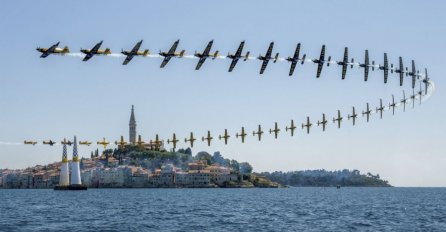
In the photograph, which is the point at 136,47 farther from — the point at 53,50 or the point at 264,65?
the point at 264,65

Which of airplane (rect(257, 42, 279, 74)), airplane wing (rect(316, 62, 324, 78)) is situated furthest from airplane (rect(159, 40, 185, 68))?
airplane wing (rect(316, 62, 324, 78))

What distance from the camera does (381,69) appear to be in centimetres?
3052

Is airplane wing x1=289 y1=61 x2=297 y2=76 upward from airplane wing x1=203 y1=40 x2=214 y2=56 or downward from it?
downward

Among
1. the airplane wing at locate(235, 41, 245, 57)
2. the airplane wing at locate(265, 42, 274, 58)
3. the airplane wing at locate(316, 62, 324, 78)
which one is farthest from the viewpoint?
the airplane wing at locate(316, 62, 324, 78)

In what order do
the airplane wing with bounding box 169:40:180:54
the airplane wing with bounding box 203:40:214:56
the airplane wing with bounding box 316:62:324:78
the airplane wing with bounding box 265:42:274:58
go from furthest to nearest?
1. the airplane wing with bounding box 316:62:324:78
2. the airplane wing with bounding box 265:42:274:58
3. the airplane wing with bounding box 203:40:214:56
4. the airplane wing with bounding box 169:40:180:54

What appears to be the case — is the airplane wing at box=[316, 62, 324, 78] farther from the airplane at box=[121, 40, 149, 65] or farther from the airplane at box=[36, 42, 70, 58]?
the airplane at box=[36, 42, 70, 58]

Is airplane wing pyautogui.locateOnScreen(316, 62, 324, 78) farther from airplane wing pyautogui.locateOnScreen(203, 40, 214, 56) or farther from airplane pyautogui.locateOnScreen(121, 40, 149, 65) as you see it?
airplane pyautogui.locateOnScreen(121, 40, 149, 65)

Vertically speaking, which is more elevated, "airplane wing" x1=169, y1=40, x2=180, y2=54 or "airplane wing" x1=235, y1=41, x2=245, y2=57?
"airplane wing" x1=235, y1=41, x2=245, y2=57

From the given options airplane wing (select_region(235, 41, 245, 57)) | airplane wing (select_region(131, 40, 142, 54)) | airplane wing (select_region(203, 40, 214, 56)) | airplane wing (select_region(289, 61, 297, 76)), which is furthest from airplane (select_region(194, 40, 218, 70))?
airplane wing (select_region(289, 61, 297, 76))

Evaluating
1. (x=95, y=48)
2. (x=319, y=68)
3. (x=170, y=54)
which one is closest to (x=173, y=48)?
(x=170, y=54)

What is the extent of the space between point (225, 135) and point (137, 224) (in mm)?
50875

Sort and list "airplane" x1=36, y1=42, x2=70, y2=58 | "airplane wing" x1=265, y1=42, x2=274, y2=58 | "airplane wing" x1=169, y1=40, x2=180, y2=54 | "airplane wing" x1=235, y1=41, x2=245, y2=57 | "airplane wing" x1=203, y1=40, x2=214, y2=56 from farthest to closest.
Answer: "airplane wing" x1=265, y1=42, x2=274, y2=58 → "airplane wing" x1=235, y1=41, x2=245, y2=57 → "airplane wing" x1=203, y1=40, x2=214, y2=56 → "airplane wing" x1=169, y1=40, x2=180, y2=54 → "airplane" x1=36, y1=42, x2=70, y2=58

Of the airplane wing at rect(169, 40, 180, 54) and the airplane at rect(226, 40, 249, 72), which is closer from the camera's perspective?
the airplane wing at rect(169, 40, 180, 54)

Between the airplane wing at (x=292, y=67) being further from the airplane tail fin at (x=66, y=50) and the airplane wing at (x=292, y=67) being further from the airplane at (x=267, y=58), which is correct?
the airplane tail fin at (x=66, y=50)
